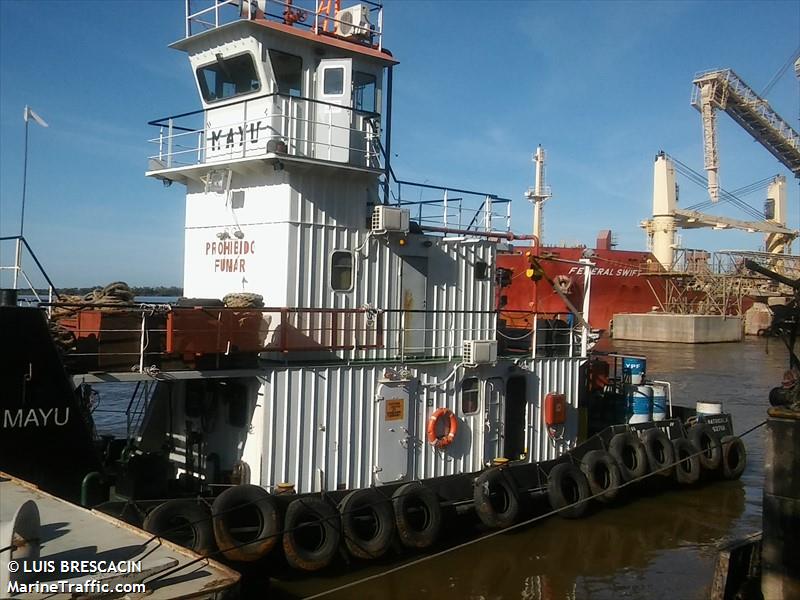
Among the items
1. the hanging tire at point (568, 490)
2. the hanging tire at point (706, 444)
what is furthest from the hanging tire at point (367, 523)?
the hanging tire at point (706, 444)

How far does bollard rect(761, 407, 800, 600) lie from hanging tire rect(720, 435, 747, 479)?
23.6 feet

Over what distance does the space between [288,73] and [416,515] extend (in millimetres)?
6425

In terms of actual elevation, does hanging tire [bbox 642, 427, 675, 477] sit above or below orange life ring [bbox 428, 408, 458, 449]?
below

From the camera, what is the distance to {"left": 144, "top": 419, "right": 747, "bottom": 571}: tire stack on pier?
808cm

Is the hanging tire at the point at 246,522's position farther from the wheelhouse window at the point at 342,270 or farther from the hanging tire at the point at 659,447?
the hanging tire at the point at 659,447

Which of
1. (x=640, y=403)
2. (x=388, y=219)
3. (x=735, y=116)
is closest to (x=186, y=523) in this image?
(x=388, y=219)

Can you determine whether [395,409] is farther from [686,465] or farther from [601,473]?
[686,465]

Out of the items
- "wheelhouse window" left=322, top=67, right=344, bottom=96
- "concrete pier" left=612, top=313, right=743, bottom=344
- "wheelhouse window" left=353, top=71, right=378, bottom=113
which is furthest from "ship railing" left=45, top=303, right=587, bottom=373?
"concrete pier" left=612, top=313, right=743, bottom=344

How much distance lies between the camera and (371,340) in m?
10.3

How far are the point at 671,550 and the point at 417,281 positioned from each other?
5.50m

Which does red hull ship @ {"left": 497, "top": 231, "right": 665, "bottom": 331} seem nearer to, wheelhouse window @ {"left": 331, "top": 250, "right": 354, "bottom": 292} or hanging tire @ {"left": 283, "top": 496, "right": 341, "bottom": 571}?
wheelhouse window @ {"left": 331, "top": 250, "right": 354, "bottom": 292}

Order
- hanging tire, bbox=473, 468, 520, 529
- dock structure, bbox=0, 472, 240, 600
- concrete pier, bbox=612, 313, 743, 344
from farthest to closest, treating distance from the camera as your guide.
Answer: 1. concrete pier, bbox=612, 313, 743, 344
2. hanging tire, bbox=473, 468, 520, 529
3. dock structure, bbox=0, 472, 240, 600

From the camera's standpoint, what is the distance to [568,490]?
11.5 metres

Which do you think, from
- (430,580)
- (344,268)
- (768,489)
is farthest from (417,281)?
(768,489)
